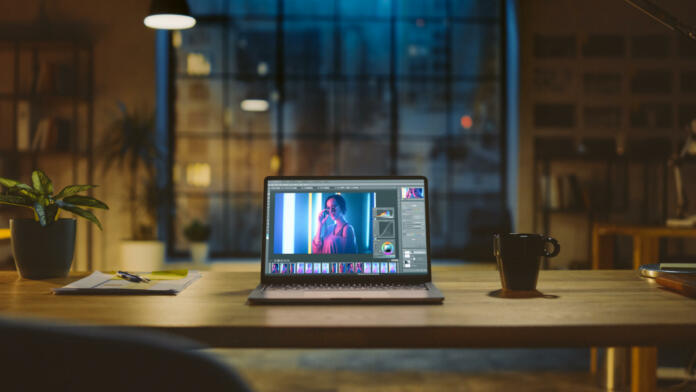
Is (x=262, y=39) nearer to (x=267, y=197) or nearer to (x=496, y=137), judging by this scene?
(x=496, y=137)

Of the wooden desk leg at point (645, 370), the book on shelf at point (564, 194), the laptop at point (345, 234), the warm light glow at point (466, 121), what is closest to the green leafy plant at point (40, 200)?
the laptop at point (345, 234)

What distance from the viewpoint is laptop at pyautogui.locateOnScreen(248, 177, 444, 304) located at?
1.33m

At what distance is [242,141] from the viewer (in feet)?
18.2

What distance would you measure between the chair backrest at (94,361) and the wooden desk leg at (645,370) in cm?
174

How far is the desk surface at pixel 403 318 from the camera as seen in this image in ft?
3.10

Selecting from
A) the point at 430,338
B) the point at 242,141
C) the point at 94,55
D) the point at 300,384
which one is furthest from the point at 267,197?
the point at 94,55

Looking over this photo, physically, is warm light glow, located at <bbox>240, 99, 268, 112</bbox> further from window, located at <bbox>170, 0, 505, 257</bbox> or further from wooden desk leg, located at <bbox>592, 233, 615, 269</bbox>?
wooden desk leg, located at <bbox>592, 233, 615, 269</bbox>

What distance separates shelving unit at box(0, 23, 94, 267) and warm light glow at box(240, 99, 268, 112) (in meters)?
1.39

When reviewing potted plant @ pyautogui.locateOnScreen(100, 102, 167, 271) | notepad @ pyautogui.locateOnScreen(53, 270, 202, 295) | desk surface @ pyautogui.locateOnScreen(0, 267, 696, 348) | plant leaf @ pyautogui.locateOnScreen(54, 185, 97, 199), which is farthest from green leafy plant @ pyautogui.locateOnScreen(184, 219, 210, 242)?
desk surface @ pyautogui.locateOnScreen(0, 267, 696, 348)

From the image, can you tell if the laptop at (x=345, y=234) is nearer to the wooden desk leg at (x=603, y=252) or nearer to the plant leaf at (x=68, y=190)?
the plant leaf at (x=68, y=190)

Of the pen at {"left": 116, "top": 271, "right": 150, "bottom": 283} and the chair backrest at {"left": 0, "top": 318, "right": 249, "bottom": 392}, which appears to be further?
the pen at {"left": 116, "top": 271, "right": 150, "bottom": 283}

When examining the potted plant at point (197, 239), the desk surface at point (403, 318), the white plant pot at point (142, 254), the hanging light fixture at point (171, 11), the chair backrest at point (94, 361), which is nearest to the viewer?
the chair backrest at point (94, 361)

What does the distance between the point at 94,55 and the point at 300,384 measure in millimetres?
3994

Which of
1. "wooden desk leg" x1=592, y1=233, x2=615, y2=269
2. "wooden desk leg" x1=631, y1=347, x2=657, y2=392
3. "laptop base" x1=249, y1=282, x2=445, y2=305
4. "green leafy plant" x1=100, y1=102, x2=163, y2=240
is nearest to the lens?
"laptop base" x1=249, y1=282, x2=445, y2=305
